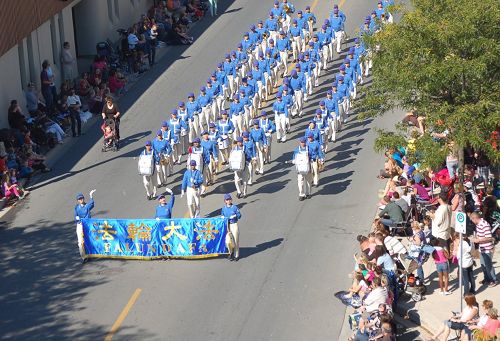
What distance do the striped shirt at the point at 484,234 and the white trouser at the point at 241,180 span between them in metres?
8.59

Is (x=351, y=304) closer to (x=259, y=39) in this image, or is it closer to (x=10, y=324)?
(x=10, y=324)

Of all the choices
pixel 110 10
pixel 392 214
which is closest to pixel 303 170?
pixel 392 214

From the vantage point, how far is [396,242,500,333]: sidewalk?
89.5ft

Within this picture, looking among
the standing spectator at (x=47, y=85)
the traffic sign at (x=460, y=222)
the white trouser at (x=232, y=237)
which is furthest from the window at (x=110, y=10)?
the traffic sign at (x=460, y=222)

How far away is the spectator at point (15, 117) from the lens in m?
39.8

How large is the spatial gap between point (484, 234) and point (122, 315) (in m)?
7.91

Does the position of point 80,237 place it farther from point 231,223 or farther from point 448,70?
point 448,70

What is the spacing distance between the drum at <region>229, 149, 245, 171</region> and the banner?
159 inches

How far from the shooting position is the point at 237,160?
3484 centimetres

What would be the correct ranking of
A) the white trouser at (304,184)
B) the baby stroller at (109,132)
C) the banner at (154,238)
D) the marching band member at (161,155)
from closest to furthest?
the banner at (154,238)
the white trouser at (304,184)
the marching band member at (161,155)
the baby stroller at (109,132)

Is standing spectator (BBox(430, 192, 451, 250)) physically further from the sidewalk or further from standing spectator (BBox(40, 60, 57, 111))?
standing spectator (BBox(40, 60, 57, 111))

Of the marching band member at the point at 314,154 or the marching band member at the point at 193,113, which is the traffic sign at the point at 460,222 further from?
the marching band member at the point at 193,113

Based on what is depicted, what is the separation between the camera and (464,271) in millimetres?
28250

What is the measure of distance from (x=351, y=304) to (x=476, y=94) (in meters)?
5.59
